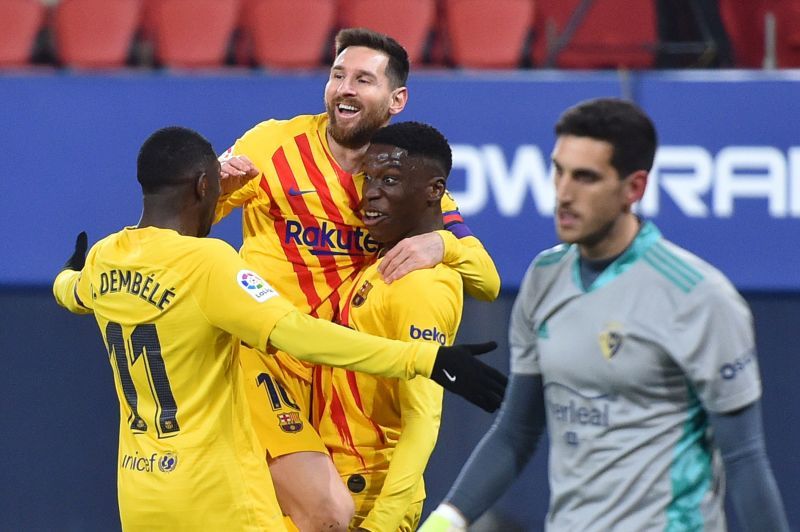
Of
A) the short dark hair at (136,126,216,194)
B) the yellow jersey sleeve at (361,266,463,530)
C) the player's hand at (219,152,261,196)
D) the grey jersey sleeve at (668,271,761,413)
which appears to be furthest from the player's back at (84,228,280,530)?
the grey jersey sleeve at (668,271,761,413)

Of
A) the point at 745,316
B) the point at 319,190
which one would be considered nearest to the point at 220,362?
the point at 319,190

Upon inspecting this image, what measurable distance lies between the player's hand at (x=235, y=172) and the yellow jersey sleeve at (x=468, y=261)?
0.65 m

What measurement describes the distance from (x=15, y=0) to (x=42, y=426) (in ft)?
10.2

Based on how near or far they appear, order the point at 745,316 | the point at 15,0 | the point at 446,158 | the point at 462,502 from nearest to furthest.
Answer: the point at 745,316
the point at 462,502
the point at 446,158
the point at 15,0

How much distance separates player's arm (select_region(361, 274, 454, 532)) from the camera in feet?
13.3

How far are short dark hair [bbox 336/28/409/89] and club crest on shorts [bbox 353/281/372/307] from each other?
0.78 meters

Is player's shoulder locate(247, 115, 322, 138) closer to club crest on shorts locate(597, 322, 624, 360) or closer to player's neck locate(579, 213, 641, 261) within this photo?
player's neck locate(579, 213, 641, 261)

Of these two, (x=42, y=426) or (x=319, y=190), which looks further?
(x=42, y=426)

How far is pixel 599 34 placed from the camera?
8586 millimetres

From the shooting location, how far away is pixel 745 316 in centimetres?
264

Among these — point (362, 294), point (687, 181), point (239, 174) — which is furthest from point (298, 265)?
point (687, 181)

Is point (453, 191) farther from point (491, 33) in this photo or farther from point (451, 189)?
point (491, 33)

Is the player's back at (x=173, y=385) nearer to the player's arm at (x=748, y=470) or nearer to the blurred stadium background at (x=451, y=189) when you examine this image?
the player's arm at (x=748, y=470)

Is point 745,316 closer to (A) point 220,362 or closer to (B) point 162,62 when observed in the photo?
(A) point 220,362
